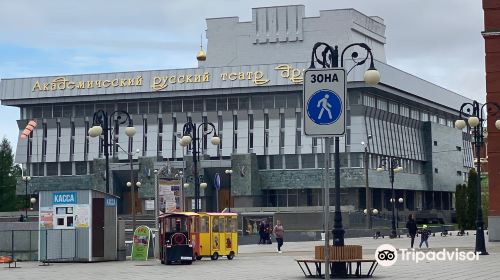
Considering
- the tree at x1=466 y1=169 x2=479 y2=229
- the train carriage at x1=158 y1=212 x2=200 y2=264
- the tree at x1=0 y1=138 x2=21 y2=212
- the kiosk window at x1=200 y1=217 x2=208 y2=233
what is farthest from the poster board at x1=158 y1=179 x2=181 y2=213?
the tree at x1=0 y1=138 x2=21 y2=212

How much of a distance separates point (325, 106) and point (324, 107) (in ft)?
0.07

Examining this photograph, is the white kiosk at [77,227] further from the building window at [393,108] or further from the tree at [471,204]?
the building window at [393,108]

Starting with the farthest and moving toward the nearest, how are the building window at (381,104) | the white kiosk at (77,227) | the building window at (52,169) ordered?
the building window at (52,169), the building window at (381,104), the white kiosk at (77,227)

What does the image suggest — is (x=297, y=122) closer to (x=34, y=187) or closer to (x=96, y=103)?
(x=96, y=103)

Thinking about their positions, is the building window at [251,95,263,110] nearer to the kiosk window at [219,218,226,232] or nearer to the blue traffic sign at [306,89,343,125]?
the kiosk window at [219,218,226,232]

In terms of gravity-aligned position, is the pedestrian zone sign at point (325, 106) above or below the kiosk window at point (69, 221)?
above

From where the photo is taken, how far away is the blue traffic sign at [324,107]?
1216cm

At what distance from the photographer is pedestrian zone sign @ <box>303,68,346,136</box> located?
39.8ft

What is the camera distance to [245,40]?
118 meters

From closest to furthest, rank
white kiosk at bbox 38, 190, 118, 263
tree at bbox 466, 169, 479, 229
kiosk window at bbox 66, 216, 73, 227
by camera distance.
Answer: white kiosk at bbox 38, 190, 118, 263 → kiosk window at bbox 66, 216, 73, 227 → tree at bbox 466, 169, 479, 229

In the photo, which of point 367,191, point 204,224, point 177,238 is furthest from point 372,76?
point 367,191

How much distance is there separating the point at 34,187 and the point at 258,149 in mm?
28406

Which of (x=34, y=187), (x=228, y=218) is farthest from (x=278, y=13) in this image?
(x=228, y=218)

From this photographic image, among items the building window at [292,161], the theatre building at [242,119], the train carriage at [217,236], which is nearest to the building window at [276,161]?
the theatre building at [242,119]
